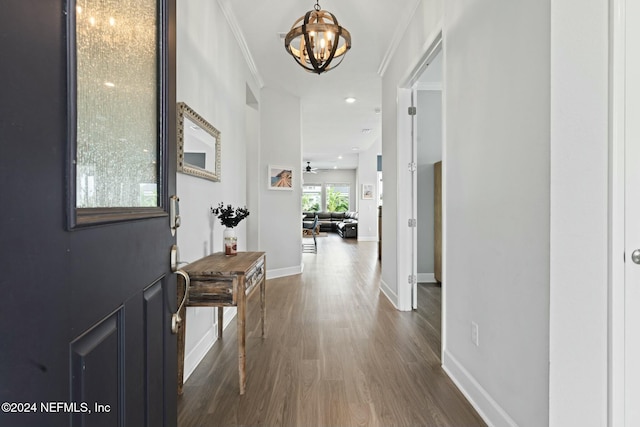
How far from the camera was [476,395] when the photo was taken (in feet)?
5.78

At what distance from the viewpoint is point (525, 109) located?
1406mm

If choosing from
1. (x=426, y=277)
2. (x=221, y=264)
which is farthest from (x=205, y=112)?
(x=426, y=277)

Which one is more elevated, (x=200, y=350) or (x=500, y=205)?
(x=500, y=205)

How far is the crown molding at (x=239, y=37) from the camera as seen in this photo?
2864mm

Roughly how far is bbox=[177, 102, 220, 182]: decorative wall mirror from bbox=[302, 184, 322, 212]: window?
11612 mm

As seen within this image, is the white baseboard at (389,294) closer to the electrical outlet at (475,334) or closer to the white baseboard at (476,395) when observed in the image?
the white baseboard at (476,395)

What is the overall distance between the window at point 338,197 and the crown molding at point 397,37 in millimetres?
10092

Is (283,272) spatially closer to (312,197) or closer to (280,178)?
(280,178)

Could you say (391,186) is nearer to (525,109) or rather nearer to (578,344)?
(525,109)

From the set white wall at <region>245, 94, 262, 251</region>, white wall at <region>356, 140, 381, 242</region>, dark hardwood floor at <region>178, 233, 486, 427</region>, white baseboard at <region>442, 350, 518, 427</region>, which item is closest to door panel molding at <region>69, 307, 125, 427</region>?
dark hardwood floor at <region>178, 233, 486, 427</region>

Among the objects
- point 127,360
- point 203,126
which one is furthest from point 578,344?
point 203,126

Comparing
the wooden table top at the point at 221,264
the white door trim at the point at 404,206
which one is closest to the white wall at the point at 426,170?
the white door trim at the point at 404,206

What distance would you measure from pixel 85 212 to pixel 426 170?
4575mm

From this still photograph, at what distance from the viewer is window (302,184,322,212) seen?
14.3m
